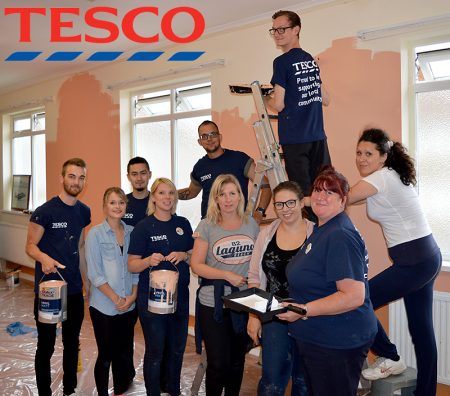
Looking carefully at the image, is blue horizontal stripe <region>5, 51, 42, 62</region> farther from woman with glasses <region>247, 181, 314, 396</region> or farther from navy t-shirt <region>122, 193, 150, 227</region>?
woman with glasses <region>247, 181, 314, 396</region>

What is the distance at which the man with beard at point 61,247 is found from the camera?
2709mm

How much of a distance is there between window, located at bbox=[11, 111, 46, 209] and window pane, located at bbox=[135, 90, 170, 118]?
2303mm

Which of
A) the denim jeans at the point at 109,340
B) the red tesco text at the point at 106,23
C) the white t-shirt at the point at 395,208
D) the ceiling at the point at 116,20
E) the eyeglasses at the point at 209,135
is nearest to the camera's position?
the white t-shirt at the point at 395,208

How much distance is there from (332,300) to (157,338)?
1.26 m

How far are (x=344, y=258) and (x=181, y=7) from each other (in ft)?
9.16

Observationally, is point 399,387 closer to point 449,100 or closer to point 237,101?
point 449,100

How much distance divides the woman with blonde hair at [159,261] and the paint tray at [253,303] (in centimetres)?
66

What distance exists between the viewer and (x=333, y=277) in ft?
5.32

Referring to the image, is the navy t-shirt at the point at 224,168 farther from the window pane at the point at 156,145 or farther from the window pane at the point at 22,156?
the window pane at the point at 22,156

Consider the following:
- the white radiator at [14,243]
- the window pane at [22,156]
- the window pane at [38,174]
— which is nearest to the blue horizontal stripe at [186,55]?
the window pane at [38,174]

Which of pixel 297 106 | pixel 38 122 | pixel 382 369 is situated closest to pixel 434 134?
pixel 297 106

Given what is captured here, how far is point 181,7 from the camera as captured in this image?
3707 mm

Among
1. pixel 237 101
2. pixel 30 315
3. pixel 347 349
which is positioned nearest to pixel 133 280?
pixel 347 349

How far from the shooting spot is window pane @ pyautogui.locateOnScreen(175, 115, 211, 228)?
4.87 metres
